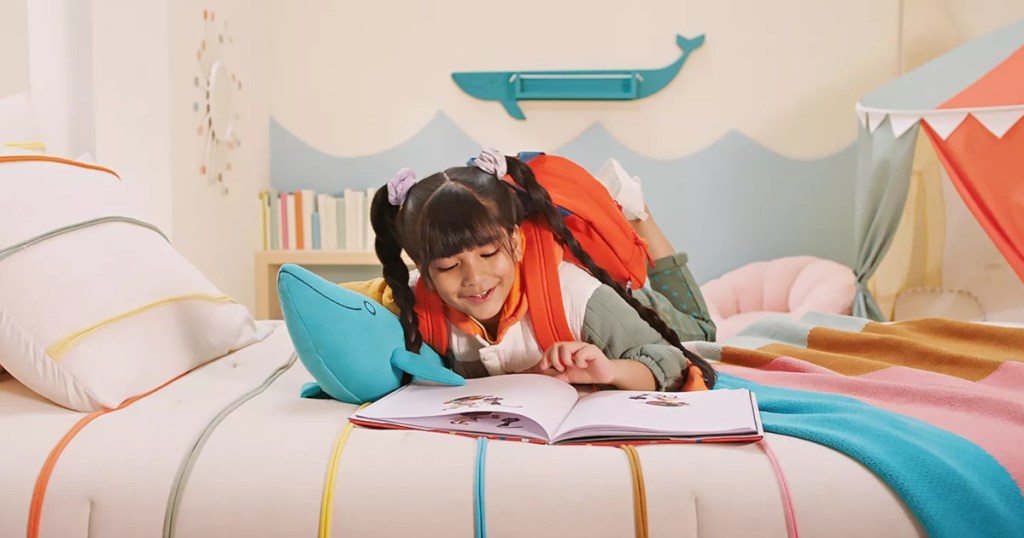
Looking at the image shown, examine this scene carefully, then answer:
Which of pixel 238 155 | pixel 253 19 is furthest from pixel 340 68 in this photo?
pixel 238 155

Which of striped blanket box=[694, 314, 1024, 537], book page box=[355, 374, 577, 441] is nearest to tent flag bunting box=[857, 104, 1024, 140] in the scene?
striped blanket box=[694, 314, 1024, 537]

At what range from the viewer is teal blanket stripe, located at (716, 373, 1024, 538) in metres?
1.01

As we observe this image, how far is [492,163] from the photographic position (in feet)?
4.82

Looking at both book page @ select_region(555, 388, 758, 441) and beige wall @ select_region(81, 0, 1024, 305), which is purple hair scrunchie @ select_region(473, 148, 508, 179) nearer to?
book page @ select_region(555, 388, 758, 441)

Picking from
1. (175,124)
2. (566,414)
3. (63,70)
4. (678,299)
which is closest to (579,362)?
(566,414)

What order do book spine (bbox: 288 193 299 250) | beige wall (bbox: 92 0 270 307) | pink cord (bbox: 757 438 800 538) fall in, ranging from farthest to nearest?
book spine (bbox: 288 193 299 250), beige wall (bbox: 92 0 270 307), pink cord (bbox: 757 438 800 538)

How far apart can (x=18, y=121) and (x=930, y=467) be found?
1.76 metres

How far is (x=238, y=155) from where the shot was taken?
3.28m

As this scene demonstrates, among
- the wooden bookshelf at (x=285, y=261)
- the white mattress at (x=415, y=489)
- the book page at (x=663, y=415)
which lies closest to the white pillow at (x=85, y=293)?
the white mattress at (x=415, y=489)

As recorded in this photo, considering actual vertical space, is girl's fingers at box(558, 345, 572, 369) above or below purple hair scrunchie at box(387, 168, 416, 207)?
below

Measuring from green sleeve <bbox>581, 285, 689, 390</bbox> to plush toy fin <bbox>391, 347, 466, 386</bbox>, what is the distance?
0.25 meters

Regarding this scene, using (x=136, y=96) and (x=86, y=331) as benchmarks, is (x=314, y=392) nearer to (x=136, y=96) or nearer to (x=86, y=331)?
(x=86, y=331)

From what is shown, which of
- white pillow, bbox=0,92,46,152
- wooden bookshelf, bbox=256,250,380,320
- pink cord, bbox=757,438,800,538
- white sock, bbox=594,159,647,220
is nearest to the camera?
pink cord, bbox=757,438,800,538

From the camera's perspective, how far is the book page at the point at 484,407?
1.16 m
